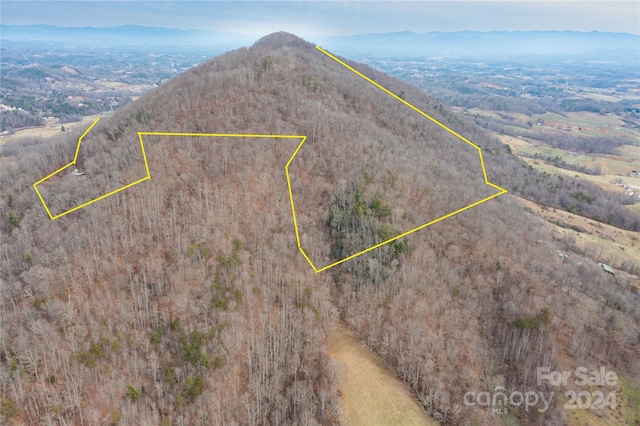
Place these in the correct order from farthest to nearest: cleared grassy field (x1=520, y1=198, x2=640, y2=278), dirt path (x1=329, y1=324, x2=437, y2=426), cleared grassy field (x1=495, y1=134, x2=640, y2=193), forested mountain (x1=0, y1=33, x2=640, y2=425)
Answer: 1. cleared grassy field (x1=495, y1=134, x2=640, y2=193)
2. cleared grassy field (x1=520, y1=198, x2=640, y2=278)
3. dirt path (x1=329, y1=324, x2=437, y2=426)
4. forested mountain (x1=0, y1=33, x2=640, y2=425)

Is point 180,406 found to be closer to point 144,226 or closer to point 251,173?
point 144,226

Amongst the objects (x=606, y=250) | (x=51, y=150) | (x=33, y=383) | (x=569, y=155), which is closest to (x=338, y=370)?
(x=33, y=383)

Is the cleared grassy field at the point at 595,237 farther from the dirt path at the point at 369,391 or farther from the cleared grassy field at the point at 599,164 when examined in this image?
the cleared grassy field at the point at 599,164

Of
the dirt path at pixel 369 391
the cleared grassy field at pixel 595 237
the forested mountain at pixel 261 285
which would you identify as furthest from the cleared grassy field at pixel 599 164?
the dirt path at pixel 369 391

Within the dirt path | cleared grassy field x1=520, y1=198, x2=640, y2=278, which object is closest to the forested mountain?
the dirt path

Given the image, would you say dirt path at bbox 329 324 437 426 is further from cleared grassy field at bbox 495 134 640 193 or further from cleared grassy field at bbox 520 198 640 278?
cleared grassy field at bbox 495 134 640 193
